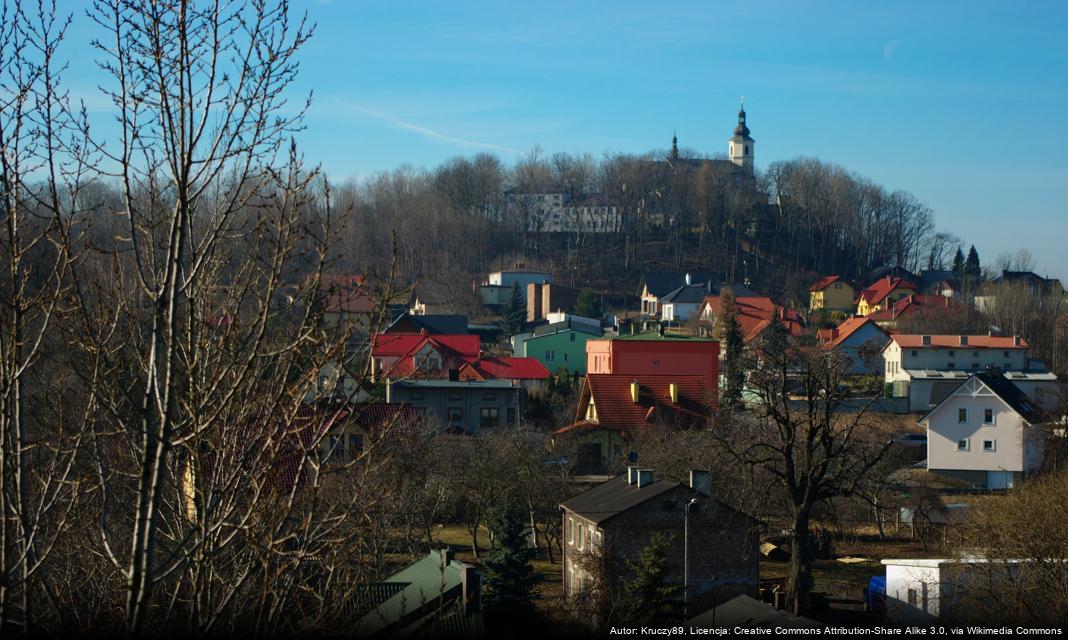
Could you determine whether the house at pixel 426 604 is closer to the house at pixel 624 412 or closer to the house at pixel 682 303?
the house at pixel 624 412

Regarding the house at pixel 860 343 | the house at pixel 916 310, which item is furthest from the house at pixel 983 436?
the house at pixel 916 310

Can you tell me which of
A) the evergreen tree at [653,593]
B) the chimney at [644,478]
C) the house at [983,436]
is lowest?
the house at [983,436]

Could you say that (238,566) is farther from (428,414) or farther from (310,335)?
(428,414)

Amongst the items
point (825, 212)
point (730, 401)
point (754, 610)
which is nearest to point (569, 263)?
point (825, 212)

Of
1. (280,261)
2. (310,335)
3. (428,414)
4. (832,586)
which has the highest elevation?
(280,261)

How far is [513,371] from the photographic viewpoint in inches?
1426

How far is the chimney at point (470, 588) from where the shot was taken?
402 inches

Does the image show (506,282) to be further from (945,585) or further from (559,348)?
(945,585)

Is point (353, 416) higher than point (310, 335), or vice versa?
point (310, 335)

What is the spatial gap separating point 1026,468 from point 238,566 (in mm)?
27855

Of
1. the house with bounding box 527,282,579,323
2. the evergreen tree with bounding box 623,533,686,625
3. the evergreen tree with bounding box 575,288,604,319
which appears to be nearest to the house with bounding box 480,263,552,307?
the house with bounding box 527,282,579,323

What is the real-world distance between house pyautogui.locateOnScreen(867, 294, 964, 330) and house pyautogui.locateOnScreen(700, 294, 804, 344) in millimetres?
4259

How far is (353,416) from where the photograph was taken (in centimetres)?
Result: 461

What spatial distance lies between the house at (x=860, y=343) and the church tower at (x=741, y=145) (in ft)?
158
